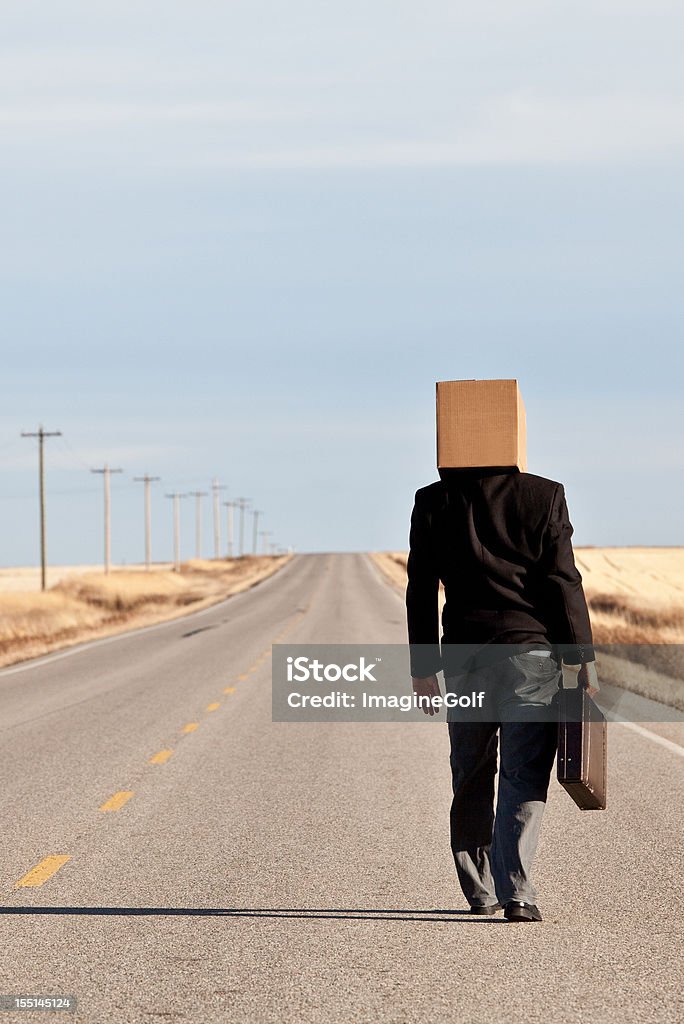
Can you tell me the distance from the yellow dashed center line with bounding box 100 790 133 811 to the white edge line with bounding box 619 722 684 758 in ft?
15.6

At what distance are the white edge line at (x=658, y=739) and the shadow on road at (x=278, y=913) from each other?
5.72 meters

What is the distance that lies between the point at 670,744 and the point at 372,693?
636 centimetres

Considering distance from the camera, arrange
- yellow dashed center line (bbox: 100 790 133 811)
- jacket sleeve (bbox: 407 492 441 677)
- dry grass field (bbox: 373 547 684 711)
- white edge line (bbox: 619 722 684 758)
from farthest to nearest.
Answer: dry grass field (bbox: 373 547 684 711) → white edge line (bbox: 619 722 684 758) → yellow dashed center line (bbox: 100 790 133 811) → jacket sleeve (bbox: 407 492 441 677)

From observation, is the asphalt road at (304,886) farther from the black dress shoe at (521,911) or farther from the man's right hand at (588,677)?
the man's right hand at (588,677)

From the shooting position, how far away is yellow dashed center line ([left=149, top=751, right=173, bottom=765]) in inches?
454

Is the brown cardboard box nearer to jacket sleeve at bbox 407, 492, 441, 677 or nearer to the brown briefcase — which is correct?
jacket sleeve at bbox 407, 492, 441, 677

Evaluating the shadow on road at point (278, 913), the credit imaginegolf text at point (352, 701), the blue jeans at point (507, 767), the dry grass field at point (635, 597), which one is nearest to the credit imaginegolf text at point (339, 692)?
the credit imaginegolf text at point (352, 701)

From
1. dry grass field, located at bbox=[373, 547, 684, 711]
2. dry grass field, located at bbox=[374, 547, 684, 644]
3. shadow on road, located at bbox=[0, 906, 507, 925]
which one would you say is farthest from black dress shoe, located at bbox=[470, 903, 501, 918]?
dry grass field, located at bbox=[374, 547, 684, 644]

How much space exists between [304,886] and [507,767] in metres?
1.52

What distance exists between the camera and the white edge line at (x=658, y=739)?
39.3ft

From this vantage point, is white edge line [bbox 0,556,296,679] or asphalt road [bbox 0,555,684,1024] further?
white edge line [bbox 0,556,296,679]

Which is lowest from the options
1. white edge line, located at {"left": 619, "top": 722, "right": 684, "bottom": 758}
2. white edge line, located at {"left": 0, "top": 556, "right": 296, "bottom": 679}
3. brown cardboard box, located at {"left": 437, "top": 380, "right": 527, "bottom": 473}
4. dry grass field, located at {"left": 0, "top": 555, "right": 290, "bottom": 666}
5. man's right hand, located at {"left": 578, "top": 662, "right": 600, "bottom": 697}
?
dry grass field, located at {"left": 0, "top": 555, "right": 290, "bottom": 666}

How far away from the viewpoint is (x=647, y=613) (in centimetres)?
3831

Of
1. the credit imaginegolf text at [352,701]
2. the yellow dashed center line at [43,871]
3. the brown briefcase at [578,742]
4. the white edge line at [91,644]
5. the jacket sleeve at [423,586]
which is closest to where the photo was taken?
the brown briefcase at [578,742]
